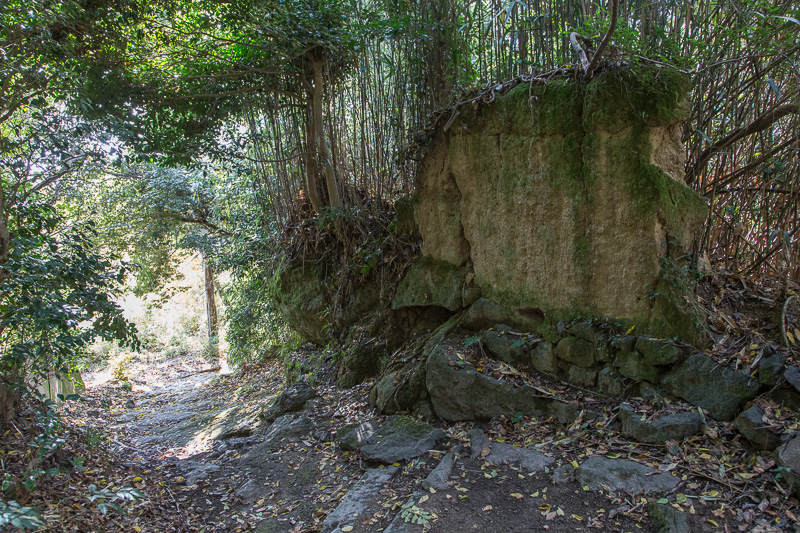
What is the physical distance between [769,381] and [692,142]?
6.25 ft

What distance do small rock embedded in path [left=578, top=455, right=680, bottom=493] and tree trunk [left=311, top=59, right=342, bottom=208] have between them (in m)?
3.86

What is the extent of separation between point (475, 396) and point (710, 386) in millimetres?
1489

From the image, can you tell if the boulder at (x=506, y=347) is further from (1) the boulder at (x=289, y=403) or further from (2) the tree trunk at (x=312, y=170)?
(2) the tree trunk at (x=312, y=170)

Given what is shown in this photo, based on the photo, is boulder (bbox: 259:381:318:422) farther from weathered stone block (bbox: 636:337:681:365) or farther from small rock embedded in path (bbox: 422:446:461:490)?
weathered stone block (bbox: 636:337:681:365)

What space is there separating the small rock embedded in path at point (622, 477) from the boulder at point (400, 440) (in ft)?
3.45

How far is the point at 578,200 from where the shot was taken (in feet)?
11.6

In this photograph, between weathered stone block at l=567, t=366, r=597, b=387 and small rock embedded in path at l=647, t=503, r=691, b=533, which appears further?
weathered stone block at l=567, t=366, r=597, b=387

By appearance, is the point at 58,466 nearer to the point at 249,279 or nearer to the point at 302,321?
the point at 302,321

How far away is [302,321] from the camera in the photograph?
6.34 metres

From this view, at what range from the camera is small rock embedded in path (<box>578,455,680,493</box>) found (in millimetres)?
2477

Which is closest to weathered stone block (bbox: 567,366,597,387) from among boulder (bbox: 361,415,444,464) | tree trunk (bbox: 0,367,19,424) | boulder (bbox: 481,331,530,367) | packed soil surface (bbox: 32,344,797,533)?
packed soil surface (bbox: 32,344,797,533)

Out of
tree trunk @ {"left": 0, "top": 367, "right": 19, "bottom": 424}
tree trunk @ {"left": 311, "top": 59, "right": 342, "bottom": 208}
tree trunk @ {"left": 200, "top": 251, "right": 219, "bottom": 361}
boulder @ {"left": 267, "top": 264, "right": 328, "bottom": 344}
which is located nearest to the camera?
tree trunk @ {"left": 0, "top": 367, "right": 19, "bottom": 424}

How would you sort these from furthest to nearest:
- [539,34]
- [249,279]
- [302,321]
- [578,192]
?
[249,279], [302,321], [539,34], [578,192]

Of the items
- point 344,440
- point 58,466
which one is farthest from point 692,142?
point 58,466
